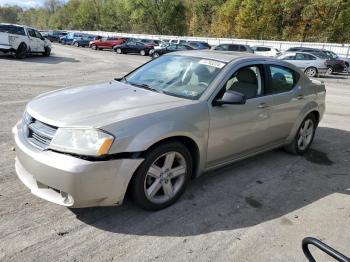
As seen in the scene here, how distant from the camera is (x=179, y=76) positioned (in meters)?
4.62

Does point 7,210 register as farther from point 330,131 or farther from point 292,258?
point 330,131

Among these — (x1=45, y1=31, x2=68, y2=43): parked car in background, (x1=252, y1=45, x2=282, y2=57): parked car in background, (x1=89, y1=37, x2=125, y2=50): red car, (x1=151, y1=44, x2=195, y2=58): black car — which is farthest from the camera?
(x1=45, y1=31, x2=68, y2=43): parked car in background

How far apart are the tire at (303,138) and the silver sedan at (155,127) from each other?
0.87 feet

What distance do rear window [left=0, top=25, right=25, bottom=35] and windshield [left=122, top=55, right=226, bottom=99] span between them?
18.5 metres

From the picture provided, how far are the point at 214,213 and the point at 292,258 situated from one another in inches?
37.3

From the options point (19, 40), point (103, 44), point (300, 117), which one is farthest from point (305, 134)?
point (103, 44)

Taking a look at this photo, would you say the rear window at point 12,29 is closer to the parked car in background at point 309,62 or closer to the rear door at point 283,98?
the parked car in background at point 309,62

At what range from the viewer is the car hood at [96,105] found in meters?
3.52

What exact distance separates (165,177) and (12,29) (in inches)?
807

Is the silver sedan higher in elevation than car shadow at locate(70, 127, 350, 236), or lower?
higher

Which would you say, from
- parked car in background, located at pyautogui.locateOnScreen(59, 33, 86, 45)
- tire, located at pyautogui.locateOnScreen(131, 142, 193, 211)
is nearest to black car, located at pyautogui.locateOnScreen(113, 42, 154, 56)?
parked car in background, located at pyautogui.locateOnScreen(59, 33, 86, 45)

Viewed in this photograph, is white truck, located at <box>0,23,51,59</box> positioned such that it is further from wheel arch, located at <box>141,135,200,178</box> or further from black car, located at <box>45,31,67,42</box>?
black car, located at <box>45,31,67,42</box>

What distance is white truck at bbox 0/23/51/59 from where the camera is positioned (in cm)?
2050

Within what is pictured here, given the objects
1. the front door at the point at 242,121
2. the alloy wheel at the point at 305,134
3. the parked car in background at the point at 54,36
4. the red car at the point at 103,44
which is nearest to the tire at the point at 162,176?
the front door at the point at 242,121
